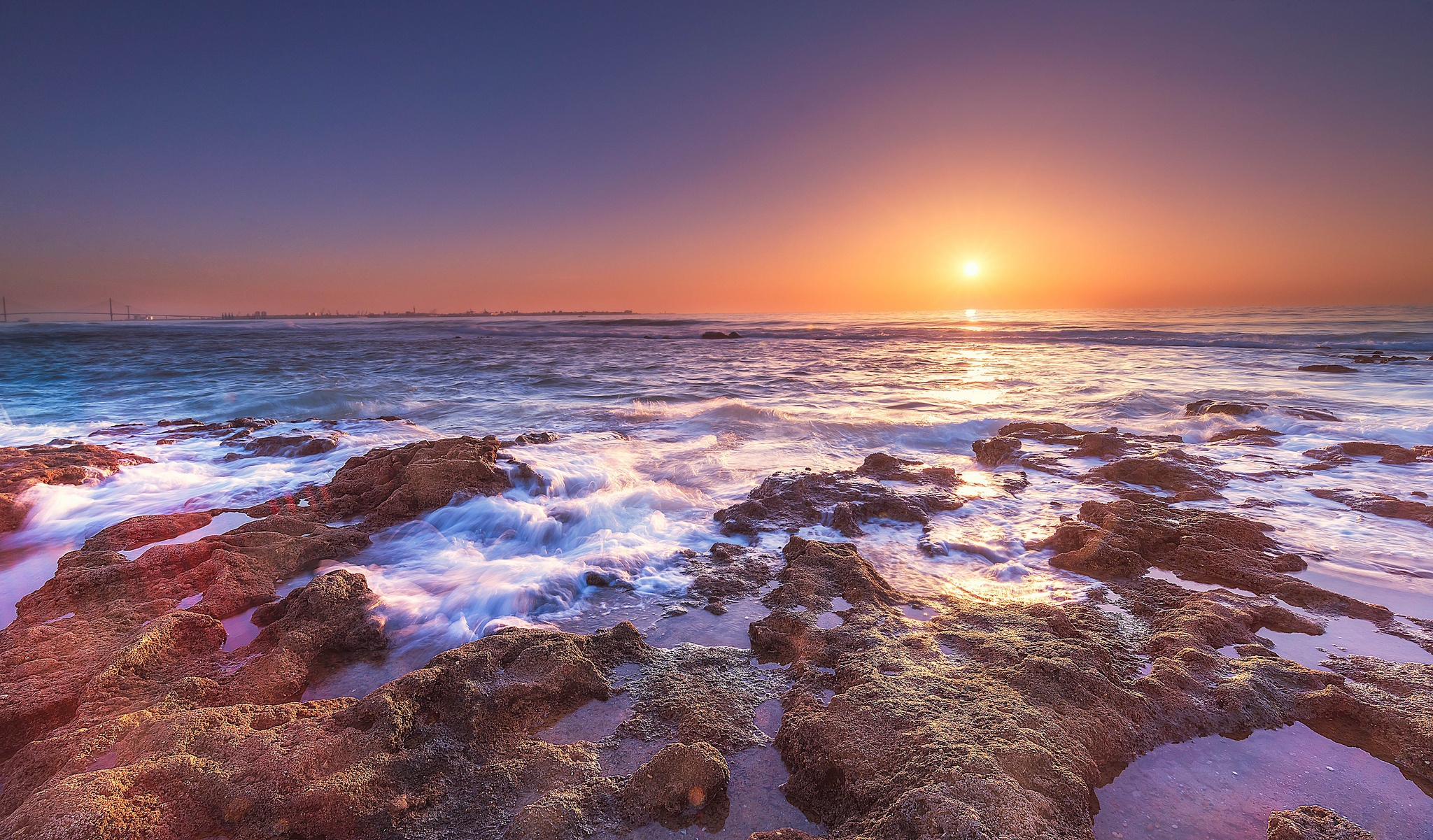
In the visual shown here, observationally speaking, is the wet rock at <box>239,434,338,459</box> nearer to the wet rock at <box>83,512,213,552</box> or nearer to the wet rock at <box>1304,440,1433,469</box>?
the wet rock at <box>83,512,213,552</box>

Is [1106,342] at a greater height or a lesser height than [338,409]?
greater

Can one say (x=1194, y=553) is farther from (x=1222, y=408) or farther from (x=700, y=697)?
(x=1222, y=408)

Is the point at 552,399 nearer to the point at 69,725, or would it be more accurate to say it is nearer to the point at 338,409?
the point at 338,409

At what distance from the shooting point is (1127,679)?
267 centimetres

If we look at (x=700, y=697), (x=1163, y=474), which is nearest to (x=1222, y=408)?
(x=1163, y=474)

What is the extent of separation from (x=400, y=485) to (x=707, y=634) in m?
3.88

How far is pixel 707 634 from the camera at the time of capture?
10.9 feet

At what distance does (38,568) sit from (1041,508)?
8518 millimetres

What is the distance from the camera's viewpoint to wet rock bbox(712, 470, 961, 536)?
500 centimetres

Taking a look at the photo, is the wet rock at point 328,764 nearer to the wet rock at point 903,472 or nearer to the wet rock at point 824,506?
the wet rock at point 824,506

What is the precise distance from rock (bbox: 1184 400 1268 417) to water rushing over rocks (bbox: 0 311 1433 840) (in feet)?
3.59

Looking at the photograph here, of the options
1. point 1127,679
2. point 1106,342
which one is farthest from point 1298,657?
point 1106,342

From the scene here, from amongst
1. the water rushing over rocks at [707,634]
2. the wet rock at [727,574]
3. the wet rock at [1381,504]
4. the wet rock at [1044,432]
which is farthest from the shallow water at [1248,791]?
the wet rock at [1044,432]

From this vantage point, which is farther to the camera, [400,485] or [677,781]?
[400,485]
